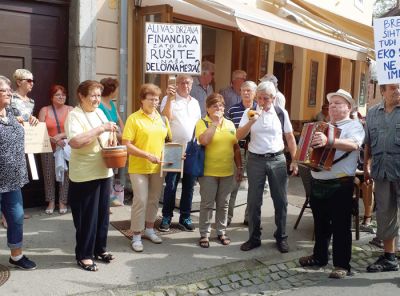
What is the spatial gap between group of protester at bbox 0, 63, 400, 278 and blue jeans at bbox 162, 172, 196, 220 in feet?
0.04

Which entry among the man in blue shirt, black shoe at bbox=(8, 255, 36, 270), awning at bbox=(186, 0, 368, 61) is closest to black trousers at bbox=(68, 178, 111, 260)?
black shoe at bbox=(8, 255, 36, 270)

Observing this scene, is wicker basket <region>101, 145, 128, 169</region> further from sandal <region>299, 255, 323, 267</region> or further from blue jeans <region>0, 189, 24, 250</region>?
sandal <region>299, 255, 323, 267</region>

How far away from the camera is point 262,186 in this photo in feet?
15.9

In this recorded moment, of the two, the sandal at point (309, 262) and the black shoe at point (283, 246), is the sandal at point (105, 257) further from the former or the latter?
the sandal at point (309, 262)

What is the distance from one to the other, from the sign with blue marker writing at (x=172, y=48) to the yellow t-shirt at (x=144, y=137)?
0.62 m

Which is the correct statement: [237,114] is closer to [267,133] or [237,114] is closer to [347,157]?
[267,133]

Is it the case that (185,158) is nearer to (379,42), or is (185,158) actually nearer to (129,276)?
(129,276)

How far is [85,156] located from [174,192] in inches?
61.2

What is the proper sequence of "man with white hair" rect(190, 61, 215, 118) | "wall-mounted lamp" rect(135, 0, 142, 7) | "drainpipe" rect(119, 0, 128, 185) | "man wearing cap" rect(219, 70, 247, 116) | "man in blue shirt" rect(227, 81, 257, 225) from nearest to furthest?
"man in blue shirt" rect(227, 81, 257, 225), "drainpipe" rect(119, 0, 128, 185), "wall-mounted lamp" rect(135, 0, 142, 7), "man wearing cap" rect(219, 70, 247, 116), "man with white hair" rect(190, 61, 215, 118)

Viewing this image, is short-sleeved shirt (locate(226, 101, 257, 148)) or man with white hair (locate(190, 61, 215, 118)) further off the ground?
man with white hair (locate(190, 61, 215, 118))

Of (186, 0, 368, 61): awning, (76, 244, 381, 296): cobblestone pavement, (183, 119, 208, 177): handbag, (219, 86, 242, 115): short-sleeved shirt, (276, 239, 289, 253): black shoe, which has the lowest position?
(76, 244, 381, 296): cobblestone pavement

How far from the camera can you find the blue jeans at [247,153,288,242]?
4734 millimetres

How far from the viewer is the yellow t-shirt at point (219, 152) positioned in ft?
15.8

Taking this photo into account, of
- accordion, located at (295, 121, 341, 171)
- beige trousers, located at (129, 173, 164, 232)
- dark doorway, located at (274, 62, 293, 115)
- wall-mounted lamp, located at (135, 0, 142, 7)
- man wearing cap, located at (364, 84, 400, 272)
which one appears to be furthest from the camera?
dark doorway, located at (274, 62, 293, 115)
